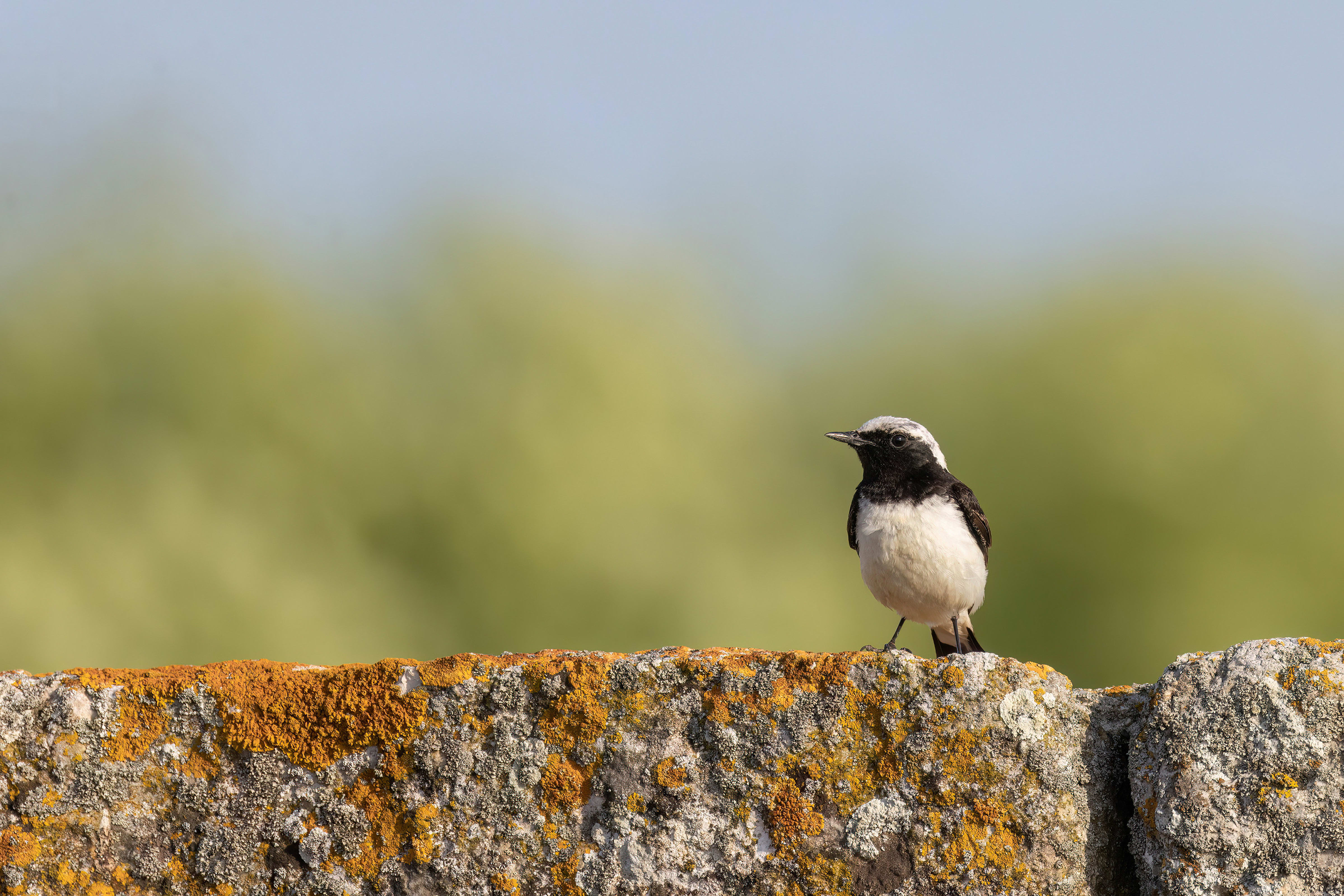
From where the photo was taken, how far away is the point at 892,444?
628 cm

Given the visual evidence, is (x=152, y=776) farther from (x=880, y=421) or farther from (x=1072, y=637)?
(x=1072, y=637)

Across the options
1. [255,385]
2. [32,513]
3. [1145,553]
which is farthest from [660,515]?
[32,513]

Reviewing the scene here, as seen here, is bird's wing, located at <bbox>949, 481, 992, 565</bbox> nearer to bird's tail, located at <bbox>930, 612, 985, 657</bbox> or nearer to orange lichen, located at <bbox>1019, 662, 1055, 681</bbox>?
bird's tail, located at <bbox>930, 612, 985, 657</bbox>

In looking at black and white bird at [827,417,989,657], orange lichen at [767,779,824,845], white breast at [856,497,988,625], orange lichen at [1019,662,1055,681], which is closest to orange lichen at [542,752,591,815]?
orange lichen at [767,779,824,845]

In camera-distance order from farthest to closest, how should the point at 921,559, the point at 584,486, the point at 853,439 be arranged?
1. the point at 584,486
2. the point at 853,439
3. the point at 921,559

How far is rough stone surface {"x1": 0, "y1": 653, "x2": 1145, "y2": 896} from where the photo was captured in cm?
266

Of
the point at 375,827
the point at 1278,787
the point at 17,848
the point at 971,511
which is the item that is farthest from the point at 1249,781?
the point at 971,511

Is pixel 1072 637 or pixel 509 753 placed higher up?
pixel 1072 637

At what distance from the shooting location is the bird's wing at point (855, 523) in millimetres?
6320

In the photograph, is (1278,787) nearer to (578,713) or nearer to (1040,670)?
(1040,670)

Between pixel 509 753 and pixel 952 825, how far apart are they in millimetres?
1091

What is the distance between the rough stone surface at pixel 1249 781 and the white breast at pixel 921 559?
122 inches

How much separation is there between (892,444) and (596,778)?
390 cm

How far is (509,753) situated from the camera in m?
2.76
